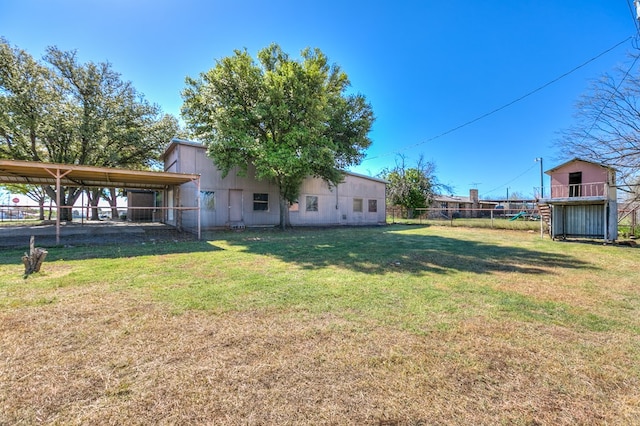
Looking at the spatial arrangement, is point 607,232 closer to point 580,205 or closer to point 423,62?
point 580,205

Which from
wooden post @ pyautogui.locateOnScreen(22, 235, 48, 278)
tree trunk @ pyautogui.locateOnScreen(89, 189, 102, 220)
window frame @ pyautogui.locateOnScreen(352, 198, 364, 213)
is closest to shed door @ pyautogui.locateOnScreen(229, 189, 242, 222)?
window frame @ pyautogui.locateOnScreen(352, 198, 364, 213)

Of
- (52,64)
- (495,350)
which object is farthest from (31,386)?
(52,64)

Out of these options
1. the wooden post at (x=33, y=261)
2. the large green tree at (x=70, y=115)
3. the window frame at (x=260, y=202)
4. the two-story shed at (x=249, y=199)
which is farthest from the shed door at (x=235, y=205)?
the large green tree at (x=70, y=115)

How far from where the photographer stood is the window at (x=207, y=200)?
44.1 feet

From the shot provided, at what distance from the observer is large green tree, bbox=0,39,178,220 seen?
53.4ft

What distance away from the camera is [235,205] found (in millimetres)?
14523

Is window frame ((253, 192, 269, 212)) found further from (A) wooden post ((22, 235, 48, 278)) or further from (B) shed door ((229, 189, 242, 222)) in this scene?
(A) wooden post ((22, 235, 48, 278))

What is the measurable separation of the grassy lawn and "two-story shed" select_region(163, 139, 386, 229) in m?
8.20

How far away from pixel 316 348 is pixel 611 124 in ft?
39.7

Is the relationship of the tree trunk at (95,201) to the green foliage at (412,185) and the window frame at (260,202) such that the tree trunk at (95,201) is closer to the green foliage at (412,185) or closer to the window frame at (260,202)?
the window frame at (260,202)

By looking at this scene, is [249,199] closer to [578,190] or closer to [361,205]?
[361,205]

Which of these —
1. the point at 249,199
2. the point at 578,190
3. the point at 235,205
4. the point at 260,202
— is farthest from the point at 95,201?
the point at 578,190

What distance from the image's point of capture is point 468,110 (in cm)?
1639

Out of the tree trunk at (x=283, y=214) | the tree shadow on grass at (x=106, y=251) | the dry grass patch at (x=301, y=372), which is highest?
the tree trunk at (x=283, y=214)
